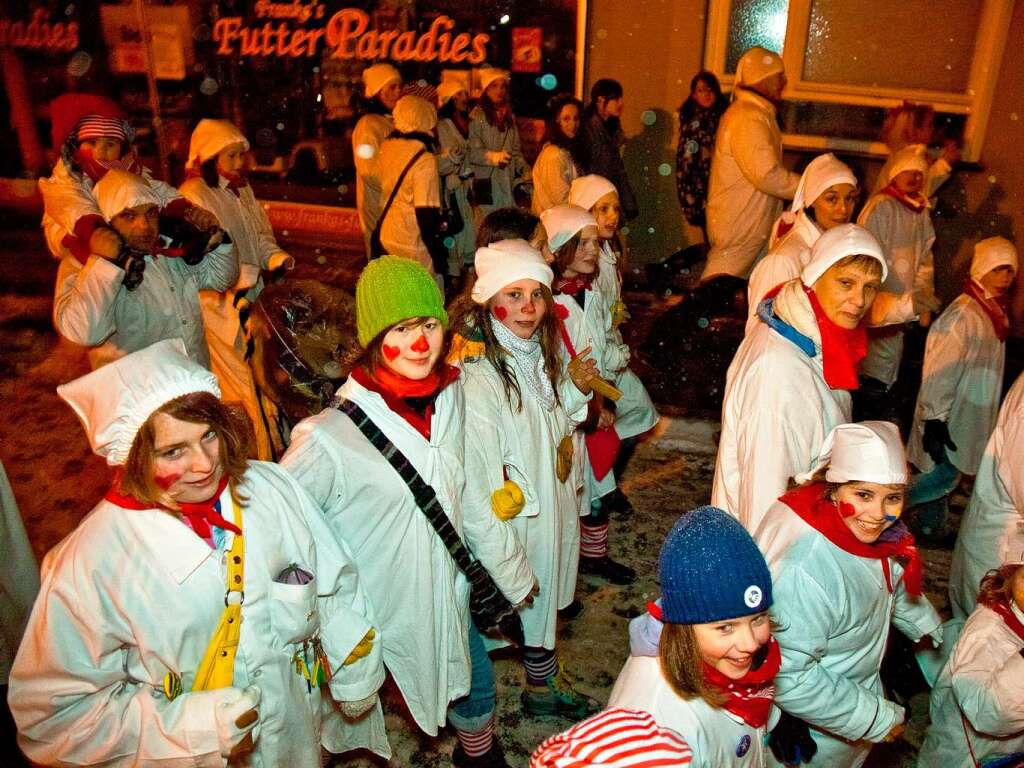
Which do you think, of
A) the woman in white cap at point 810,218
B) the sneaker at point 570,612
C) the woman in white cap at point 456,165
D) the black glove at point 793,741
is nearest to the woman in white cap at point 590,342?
the sneaker at point 570,612

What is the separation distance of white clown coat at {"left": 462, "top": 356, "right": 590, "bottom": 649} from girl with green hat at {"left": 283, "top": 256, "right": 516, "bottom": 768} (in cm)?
10

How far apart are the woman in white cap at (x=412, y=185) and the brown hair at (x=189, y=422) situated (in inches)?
174

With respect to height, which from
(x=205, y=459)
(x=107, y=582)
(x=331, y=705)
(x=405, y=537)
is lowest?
(x=331, y=705)

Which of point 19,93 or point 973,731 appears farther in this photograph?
point 19,93

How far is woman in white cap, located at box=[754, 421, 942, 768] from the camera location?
2.63 meters

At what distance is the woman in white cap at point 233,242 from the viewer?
555 cm

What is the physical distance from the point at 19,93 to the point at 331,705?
12.5 metres

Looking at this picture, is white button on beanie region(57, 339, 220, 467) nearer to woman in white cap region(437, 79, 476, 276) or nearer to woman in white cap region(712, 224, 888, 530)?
woman in white cap region(712, 224, 888, 530)

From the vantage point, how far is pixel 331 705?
307 cm

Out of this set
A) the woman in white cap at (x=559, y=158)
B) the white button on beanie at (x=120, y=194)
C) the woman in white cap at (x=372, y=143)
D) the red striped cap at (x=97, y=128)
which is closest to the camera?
the white button on beanie at (x=120, y=194)

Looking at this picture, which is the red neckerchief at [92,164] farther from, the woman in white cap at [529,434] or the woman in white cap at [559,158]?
the woman in white cap at [559,158]

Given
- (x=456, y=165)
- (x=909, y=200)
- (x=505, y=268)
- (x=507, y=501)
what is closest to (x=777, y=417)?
(x=507, y=501)

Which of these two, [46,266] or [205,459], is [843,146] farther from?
[46,266]

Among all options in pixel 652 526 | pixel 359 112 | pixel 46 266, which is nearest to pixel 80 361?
pixel 46 266
